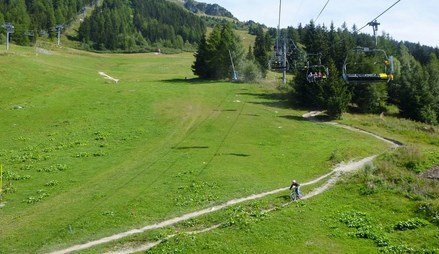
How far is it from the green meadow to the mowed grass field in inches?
7.1

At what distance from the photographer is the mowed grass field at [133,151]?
132 feet

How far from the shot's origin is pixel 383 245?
33.3 m

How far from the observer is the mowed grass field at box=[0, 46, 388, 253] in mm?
40188

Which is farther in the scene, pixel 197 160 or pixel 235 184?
pixel 197 160

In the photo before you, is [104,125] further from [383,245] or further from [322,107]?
[383,245]

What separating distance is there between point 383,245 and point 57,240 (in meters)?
23.4

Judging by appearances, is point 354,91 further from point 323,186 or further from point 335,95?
point 323,186

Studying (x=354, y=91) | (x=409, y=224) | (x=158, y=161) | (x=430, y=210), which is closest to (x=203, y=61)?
(x=354, y=91)

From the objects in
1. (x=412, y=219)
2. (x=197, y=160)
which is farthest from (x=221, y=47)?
(x=412, y=219)

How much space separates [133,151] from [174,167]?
31.4 feet

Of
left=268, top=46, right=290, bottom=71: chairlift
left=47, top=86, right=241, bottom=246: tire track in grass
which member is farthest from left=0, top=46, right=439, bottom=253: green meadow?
left=268, top=46, right=290, bottom=71: chairlift

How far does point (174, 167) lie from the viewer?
174 feet

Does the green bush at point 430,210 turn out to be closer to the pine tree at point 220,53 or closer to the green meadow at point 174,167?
the green meadow at point 174,167

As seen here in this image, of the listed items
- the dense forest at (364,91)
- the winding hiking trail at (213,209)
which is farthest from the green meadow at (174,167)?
the dense forest at (364,91)
